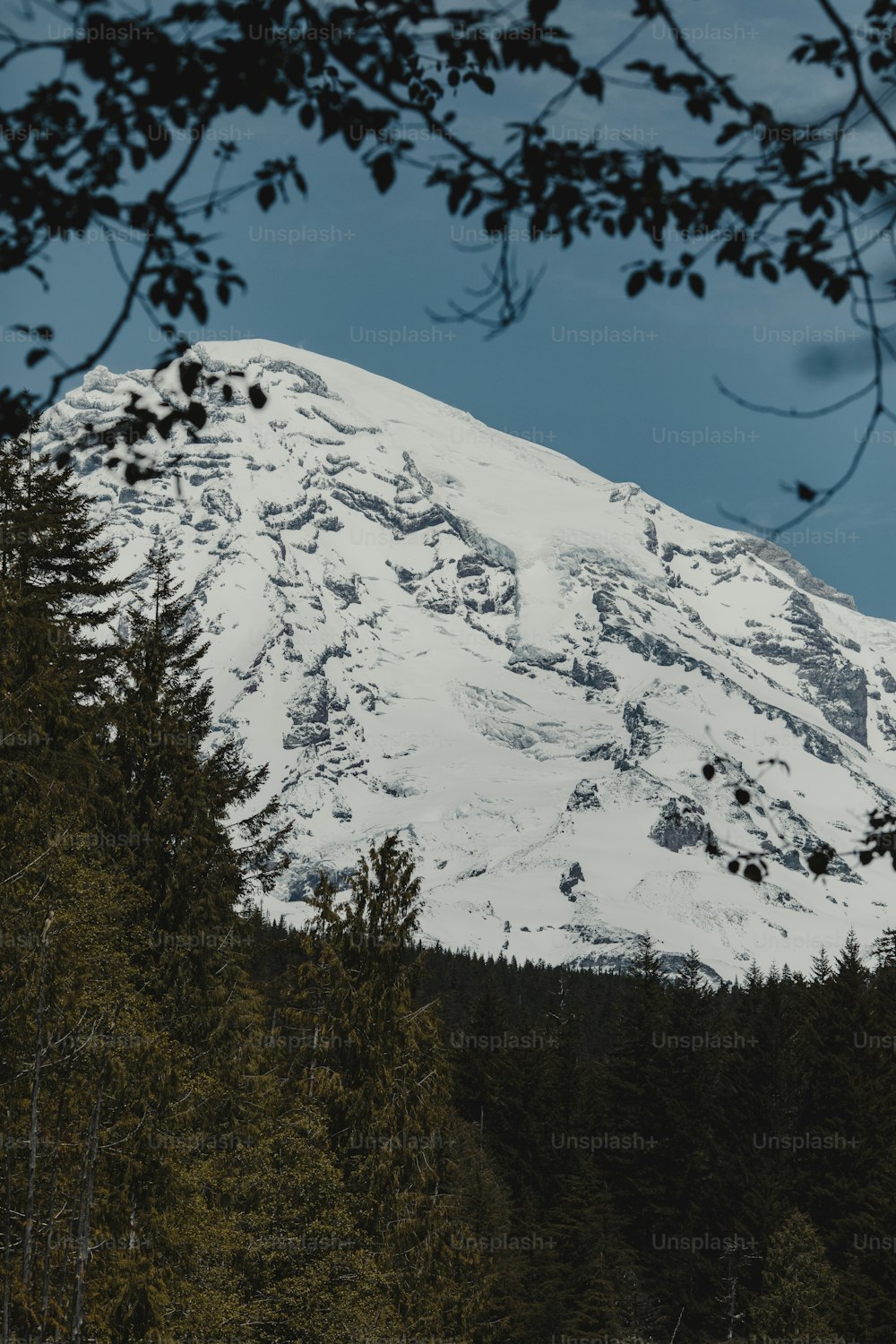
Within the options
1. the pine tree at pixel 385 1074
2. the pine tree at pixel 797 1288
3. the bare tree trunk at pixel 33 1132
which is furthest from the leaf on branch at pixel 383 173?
the pine tree at pixel 797 1288

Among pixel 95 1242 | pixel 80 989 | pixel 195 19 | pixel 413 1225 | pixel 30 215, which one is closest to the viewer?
pixel 195 19

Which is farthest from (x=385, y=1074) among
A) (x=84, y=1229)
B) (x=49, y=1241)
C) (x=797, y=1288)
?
(x=797, y=1288)

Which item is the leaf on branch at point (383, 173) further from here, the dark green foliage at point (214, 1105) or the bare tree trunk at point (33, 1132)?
the dark green foliage at point (214, 1105)

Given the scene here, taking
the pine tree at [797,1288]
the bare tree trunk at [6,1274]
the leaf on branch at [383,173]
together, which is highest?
the leaf on branch at [383,173]

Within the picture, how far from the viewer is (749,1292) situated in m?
45.5

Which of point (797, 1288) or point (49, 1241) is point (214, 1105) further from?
point (797, 1288)

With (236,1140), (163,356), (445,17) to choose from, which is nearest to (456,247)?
(445,17)

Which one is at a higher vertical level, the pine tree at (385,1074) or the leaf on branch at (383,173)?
the leaf on branch at (383,173)

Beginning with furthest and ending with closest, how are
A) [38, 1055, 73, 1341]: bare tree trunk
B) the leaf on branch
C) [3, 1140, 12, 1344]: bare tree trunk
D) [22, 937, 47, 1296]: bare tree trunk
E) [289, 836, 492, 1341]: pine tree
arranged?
1. [289, 836, 492, 1341]: pine tree
2. [38, 1055, 73, 1341]: bare tree trunk
3. [3, 1140, 12, 1344]: bare tree trunk
4. [22, 937, 47, 1296]: bare tree trunk
5. the leaf on branch

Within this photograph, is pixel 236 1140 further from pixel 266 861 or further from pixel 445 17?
pixel 445 17

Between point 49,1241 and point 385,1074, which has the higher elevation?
point 385,1074

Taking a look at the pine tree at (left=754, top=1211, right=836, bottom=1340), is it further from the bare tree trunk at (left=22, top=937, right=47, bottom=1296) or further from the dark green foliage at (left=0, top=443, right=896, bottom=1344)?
the bare tree trunk at (left=22, top=937, right=47, bottom=1296)

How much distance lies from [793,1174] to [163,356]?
158 ft

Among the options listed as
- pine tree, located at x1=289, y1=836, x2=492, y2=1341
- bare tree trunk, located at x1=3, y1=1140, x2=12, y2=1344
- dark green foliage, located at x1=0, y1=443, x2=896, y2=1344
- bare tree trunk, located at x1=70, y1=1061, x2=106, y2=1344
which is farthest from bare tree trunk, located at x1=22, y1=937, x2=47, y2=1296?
pine tree, located at x1=289, y1=836, x2=492, y2=1341
